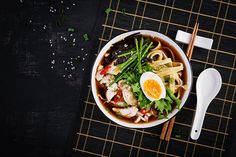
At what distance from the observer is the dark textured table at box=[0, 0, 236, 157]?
9.52 ft

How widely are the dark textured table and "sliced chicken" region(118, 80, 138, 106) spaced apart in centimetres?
30

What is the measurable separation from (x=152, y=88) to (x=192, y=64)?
1.40ft

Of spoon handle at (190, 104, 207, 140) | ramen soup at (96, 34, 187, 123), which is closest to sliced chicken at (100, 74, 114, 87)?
ramen soup at (96, 34, 187, 123)

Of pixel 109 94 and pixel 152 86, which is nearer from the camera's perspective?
pixel 152 86

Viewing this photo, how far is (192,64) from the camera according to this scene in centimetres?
289

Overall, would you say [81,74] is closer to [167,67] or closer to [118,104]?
[118,104]

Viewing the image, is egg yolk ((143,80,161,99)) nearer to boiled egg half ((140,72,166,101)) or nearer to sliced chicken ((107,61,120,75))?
boiled egg half ((140,72,166,101))

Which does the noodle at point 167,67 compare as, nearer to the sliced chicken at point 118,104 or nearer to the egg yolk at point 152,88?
the egg yolk at point 152,88

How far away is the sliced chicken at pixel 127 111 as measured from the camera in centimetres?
270

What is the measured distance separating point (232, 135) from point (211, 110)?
222mm

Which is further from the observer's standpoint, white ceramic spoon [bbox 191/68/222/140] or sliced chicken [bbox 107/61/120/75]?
white ceramic spoon [bbox 191/68/222/140]

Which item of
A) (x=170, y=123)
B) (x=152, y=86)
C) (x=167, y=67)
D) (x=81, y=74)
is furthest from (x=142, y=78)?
(x=81, y=74)

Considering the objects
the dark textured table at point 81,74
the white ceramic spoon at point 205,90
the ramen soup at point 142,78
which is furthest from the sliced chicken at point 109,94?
the white ceramic spoon at point 205,90

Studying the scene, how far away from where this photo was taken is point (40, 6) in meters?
3.00
